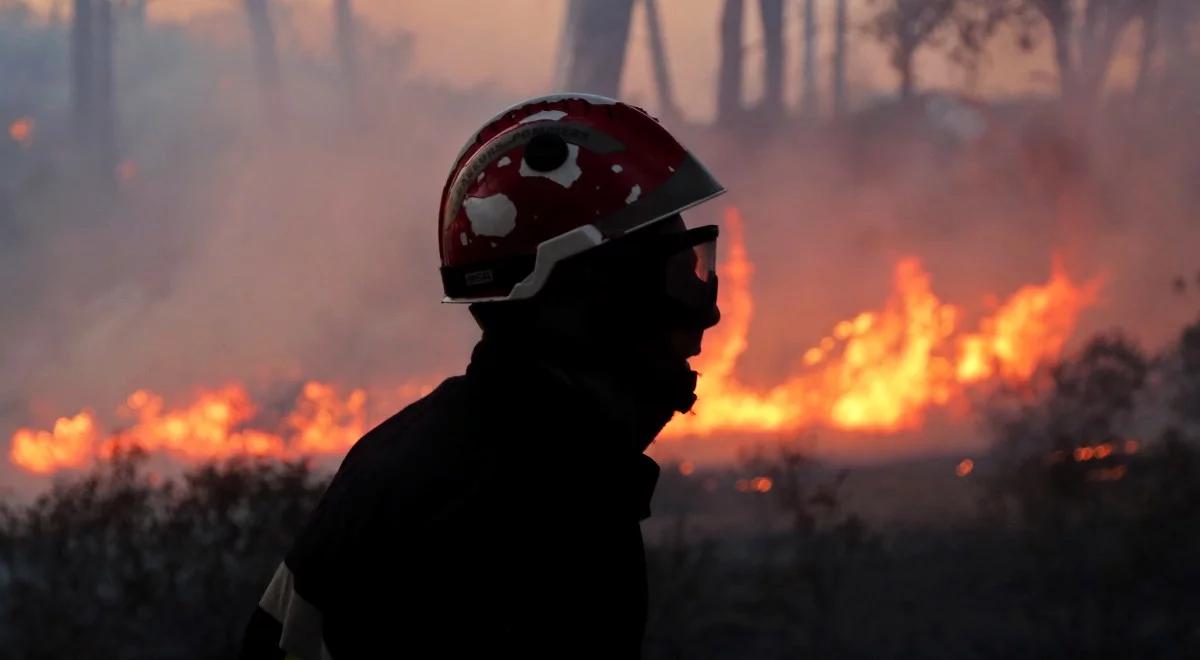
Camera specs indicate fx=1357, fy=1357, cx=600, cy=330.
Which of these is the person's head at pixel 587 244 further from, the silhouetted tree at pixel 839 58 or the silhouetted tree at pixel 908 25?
the silhouetted tree at pixel 839 58

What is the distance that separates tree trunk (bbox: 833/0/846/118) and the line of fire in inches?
1.8

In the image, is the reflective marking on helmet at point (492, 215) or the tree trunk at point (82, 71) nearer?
the reflective marking on helmet at point (492, 215)

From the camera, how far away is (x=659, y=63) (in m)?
8.70

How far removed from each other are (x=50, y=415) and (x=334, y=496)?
23.6 feet

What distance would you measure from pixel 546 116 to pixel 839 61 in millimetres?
7115

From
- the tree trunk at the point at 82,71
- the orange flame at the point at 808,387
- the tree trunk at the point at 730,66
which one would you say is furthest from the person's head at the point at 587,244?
the tree trunk at the point at 82,71

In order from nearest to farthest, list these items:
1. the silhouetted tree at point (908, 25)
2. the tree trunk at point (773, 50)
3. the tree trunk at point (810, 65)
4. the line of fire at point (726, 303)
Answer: the line of fire at point (726, 303)
the silhouetted tree at point (908, 25)
the tree trunk at point (810, 65)
the tree trunk at point (773, 50)

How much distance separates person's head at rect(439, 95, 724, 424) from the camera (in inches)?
66.8

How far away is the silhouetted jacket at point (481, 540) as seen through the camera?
1.47 meters

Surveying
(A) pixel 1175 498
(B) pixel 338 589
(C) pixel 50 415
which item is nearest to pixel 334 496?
(B) pixel 338 589

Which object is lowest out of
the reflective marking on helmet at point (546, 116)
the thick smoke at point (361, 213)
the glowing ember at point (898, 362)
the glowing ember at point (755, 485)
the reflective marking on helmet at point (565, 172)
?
the reflective marking on helmet at point (565, 172)

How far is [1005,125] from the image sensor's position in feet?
26.6

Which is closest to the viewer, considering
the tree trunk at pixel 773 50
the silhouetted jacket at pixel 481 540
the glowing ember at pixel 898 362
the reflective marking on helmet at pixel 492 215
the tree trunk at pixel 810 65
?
the silhouetted jacket at pixel 481 540

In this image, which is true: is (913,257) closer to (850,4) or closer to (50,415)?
(850,4)
